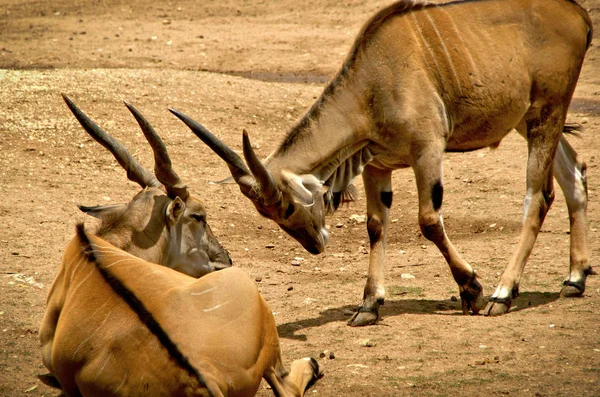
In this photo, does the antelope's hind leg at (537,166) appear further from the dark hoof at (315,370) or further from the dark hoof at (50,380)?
the dark hoof at (50,380)

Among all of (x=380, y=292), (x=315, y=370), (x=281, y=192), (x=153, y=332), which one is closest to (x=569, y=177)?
(x=380, y=292)

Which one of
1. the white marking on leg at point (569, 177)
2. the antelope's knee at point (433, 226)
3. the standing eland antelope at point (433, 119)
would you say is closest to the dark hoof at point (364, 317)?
the standing eland antelope at point (433, 119)

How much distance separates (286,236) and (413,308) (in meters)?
2.20

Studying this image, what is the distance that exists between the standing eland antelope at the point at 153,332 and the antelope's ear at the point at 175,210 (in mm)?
441

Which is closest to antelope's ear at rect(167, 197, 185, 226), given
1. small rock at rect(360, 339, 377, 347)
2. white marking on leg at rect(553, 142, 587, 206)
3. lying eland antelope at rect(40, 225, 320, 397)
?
lying eland antelope at rect(40, 225, 320, 397)

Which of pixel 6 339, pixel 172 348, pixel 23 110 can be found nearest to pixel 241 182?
pixel 6 339

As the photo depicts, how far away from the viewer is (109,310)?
373 centimetres

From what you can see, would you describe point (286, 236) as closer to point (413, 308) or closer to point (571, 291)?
point (413, 308)

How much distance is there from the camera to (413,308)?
221 inches

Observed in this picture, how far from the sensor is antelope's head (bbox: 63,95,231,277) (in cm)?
478

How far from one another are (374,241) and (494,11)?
1.74 m

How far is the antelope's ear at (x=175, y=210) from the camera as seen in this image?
4.79m

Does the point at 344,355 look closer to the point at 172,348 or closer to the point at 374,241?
the point at 374,241

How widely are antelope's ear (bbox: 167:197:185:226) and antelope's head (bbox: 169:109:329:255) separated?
444mm
